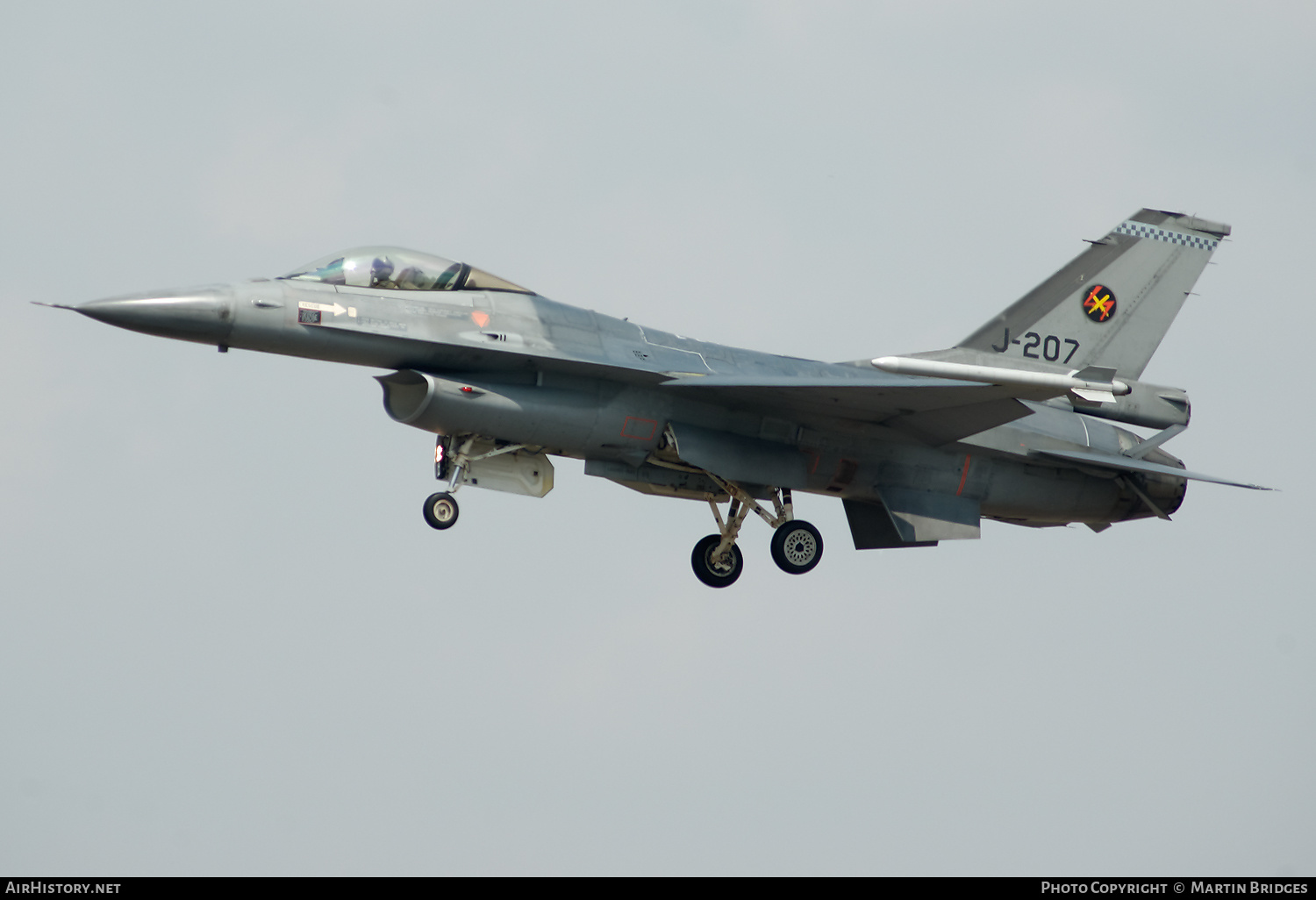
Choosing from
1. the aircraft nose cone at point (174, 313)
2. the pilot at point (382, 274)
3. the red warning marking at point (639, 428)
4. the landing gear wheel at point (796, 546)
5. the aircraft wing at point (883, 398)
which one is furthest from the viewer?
the landing gear wheel at point (796, 546)

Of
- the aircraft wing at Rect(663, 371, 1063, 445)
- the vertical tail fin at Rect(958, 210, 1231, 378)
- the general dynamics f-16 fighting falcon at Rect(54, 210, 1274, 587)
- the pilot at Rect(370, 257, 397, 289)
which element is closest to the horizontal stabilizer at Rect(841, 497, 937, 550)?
the general dynamics f-16 fighting falcon at Rect(54, 210, 1274, 587)

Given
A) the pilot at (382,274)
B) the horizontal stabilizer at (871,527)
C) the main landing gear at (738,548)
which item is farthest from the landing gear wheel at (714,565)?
the pilot at (382,274)

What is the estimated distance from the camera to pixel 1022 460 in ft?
67.7

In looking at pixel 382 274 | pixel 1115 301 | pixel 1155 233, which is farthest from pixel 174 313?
pixel 1155 233

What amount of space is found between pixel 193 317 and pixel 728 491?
706 centimetres

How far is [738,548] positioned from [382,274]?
20.6 feet

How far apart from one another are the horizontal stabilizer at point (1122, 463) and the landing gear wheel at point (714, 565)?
4.27 m

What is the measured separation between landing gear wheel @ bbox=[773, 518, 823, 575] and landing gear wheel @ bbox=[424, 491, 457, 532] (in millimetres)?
4487

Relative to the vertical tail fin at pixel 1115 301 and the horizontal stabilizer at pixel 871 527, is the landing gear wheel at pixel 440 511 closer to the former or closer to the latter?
the horizontal stabilizer at pixel 871 527

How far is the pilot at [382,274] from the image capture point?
17422mm

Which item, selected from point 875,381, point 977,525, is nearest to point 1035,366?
point 977,525

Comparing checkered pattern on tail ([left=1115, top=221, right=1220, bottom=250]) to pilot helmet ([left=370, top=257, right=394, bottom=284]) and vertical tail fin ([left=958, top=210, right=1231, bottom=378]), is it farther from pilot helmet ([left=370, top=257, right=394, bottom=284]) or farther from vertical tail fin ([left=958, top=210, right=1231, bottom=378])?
pilot helmet ([left=370, top=257, right=394, bottom=284])

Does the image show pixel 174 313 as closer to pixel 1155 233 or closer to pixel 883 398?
pixel 883 398

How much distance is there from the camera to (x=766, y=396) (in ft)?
60.3
